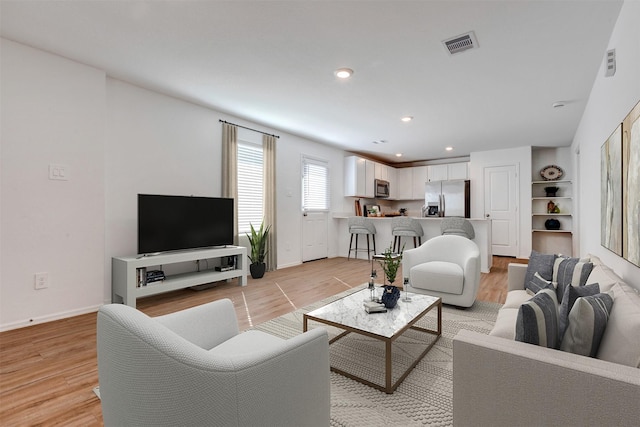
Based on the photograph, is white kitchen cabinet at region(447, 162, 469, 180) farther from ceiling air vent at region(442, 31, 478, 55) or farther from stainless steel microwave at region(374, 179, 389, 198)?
ceiling air vent at region(442, 31, 478, 55)

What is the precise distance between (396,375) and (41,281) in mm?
3247

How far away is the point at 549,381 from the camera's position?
3.41ft

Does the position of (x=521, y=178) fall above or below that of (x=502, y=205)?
above

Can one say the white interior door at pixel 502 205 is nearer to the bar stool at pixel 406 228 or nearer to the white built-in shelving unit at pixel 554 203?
the white built-in shelving unit at pixel 554 203

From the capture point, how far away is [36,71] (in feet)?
9.32

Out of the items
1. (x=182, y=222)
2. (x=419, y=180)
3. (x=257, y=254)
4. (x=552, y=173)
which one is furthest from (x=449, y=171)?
(x=182, y=222)

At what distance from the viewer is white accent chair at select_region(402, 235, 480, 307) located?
3178 millimetres

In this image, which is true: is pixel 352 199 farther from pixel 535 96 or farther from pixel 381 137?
pixel 535 96

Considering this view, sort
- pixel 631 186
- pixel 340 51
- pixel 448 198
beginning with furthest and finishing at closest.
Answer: pixel 448 198 < pixel 340 51 < pixel 631 186

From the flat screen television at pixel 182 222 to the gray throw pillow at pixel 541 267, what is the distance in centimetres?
352

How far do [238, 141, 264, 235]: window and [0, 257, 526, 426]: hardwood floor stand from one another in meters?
0.96

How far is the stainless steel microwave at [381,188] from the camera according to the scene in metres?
7.85

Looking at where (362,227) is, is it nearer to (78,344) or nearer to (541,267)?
(541,267)

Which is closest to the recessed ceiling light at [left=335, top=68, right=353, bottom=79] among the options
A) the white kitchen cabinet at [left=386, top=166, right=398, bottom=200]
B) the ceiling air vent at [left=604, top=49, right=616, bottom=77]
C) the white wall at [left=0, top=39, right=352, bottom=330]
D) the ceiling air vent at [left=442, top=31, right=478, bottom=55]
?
the ceiling air vent at [left=442, top=31, right=478, bottom=55]
